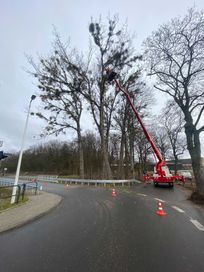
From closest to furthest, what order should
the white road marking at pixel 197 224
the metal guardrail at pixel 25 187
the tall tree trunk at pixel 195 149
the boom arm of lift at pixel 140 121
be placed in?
the white road marking at pixel 197 224 → the metal guardrail at pixel 25 187 → the tall tree trunk at pixel 195 149 → the boom arm of lift at pixel 140 121

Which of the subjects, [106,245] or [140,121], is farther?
[140,121]

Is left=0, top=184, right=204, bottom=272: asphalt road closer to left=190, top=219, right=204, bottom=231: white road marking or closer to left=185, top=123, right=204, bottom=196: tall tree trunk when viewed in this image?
left=190, top=219, right=204, bottom=231: white road marking

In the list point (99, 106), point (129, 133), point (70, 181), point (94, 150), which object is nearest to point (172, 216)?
point (99, 106)

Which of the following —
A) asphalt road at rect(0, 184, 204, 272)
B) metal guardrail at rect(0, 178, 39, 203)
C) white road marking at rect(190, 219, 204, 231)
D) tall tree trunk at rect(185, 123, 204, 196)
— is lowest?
asphalt road at rect(0, 184, 204, 272)

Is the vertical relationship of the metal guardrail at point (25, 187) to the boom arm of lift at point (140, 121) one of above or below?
below

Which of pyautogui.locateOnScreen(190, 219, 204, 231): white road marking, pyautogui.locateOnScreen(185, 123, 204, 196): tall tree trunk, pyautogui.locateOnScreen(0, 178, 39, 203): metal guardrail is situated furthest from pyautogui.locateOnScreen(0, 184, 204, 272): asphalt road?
pyautogui.locateOnScreen(185, 123, 204, 196): tall tree trunk

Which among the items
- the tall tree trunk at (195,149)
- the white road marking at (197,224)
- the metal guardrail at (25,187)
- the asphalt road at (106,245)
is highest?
the tall tree trunk at (195,149)

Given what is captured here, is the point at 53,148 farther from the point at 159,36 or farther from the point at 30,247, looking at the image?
the point at 30,247

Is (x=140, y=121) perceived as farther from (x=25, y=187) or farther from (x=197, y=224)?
(x=197, y=224)

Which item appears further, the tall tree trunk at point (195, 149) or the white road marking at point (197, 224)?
the tall tree trunk at point (195, 149)

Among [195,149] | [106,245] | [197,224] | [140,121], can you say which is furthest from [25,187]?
[140,121]

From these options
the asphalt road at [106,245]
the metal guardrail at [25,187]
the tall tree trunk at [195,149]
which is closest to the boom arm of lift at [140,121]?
the tall tree trunk at [195,149]

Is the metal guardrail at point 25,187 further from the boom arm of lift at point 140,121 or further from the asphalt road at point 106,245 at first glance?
the boom arm of lift at point 140,121

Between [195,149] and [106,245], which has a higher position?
[195,149]
